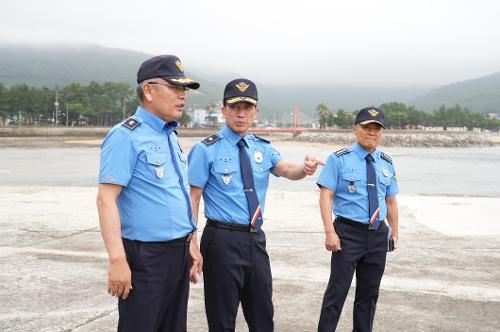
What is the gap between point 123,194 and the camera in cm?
238

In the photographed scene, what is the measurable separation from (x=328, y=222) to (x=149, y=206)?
151cm

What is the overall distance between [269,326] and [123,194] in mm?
1302

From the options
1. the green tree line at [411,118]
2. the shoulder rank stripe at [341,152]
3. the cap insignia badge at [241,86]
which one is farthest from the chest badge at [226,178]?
the green tree line at [411,118]

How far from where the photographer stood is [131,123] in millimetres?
2379

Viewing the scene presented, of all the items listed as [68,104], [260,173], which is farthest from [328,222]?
[68,104]

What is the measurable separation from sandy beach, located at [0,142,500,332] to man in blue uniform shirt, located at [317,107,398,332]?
1.49 feet

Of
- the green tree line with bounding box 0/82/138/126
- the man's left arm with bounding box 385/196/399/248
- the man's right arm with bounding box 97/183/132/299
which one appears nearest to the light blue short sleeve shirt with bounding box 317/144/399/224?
the man's left arm with bounding box 385/196/399/248

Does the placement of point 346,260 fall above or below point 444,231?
above

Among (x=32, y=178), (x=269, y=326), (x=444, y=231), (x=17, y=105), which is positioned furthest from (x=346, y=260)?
(x=17, y=105)

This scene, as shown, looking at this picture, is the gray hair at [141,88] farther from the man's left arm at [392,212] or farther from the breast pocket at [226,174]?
the man's left arm at [392,212]

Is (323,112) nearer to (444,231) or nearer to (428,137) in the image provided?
(428,137)

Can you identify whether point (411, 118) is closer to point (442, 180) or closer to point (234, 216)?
point (442, 180)

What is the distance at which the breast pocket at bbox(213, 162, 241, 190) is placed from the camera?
3006mm

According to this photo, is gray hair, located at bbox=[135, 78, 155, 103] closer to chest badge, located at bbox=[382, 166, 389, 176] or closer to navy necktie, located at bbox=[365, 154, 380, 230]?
navy necktie, located at bbox=[365, 154, 380, 230]
